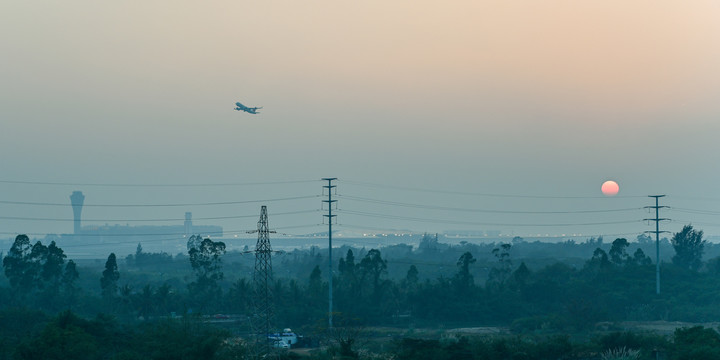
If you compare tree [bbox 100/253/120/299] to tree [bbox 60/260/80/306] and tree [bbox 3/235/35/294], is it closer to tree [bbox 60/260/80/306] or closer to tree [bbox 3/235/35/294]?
tree [bbox 60/260/80/306]

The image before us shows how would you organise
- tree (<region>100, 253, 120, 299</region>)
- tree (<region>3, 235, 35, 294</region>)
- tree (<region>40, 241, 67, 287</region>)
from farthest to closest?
1. tree (<region>40, 241, 67, 287</region>)
2. tree (<region>100, 253, 120, 299</region>)
3. tree (<region>3, 235, 35, 294</region>)

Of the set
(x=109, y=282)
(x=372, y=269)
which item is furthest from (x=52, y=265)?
(x=372, y=269)

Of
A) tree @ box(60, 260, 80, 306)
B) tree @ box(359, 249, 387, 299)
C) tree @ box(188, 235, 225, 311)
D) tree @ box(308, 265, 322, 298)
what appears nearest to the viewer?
tree @ box(60, 260, 80, 306)

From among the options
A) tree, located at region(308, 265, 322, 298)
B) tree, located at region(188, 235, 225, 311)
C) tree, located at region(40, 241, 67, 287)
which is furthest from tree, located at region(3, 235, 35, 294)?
tree, located at region(308, 265, 322, 298)

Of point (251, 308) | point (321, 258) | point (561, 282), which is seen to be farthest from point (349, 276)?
point (321, 258)

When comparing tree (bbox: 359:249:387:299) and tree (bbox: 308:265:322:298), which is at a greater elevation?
tree (bbox: 359:249:387:299)

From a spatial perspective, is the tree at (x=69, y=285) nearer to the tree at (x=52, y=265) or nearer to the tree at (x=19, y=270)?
the tree at (x=52, y=265)

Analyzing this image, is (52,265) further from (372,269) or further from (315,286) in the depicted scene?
(372,269)

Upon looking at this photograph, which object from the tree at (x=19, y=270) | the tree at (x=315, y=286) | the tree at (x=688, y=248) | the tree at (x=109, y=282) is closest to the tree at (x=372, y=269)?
the tree at (x=315, y=286)

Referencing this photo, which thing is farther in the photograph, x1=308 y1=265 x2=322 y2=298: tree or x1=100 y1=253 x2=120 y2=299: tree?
x1=308 y1=265 x2=322 y2=298: tree
